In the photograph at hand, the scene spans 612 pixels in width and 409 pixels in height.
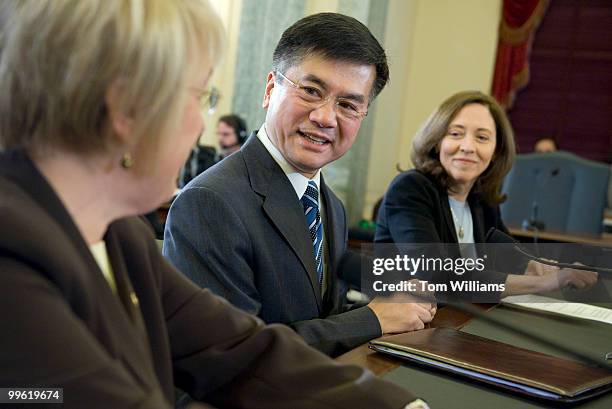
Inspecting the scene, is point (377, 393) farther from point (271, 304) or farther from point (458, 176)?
point (458, 176)

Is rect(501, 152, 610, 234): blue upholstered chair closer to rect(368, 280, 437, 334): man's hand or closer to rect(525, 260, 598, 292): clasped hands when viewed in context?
rect(525, 260, 598, 292): clasped hands

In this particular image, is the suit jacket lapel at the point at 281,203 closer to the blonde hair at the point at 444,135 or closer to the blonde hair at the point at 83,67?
the blonde hair at the point at 83,67

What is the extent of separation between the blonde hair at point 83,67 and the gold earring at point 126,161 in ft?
0.08

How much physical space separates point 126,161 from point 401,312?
985 millimetres

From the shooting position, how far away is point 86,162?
817 millimetres

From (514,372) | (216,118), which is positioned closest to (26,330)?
(514,372)

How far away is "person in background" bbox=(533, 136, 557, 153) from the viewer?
711cm

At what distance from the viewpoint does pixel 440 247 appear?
93.8 inches

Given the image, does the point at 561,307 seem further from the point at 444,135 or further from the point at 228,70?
the point at 228,70

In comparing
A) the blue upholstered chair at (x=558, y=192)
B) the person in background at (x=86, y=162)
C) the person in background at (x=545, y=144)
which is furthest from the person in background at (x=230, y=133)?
the person in background at (x=86, y=162)

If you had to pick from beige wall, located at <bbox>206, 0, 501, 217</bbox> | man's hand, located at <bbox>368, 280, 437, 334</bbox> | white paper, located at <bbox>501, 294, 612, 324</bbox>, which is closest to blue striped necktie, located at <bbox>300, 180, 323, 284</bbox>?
man's hand, located at <bbox>368, 280, 437, 334</bbox>

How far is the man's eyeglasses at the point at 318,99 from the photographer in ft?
6.02

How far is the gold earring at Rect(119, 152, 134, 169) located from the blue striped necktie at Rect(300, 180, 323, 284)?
3.20 feet

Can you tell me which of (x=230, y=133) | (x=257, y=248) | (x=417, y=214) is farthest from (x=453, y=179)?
(x=230, y=133)
